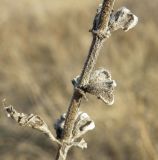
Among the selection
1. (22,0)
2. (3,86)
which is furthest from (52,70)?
(22,0)

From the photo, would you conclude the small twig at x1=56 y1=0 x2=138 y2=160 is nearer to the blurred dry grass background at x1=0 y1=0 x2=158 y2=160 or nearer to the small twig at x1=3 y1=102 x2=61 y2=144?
the small twig at x1=3 y1=102 x2=61 y2=144

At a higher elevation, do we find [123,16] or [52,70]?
[52,70]

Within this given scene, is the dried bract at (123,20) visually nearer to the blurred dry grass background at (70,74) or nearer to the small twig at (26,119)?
the small twig at (26,119)

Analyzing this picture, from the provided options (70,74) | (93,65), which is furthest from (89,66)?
(70,74)

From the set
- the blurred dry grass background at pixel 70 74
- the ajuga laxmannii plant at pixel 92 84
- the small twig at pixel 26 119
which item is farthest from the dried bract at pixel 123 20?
the blurred dry grass background at pixel 70 74

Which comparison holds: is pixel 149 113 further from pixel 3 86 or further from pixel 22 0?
pixel 22 0
